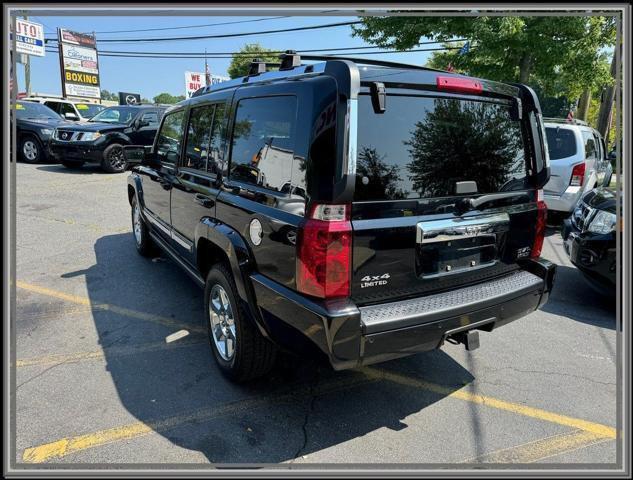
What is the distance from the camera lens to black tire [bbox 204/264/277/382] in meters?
2.99

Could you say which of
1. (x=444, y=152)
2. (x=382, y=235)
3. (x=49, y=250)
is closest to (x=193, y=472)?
(x=382, y=235)

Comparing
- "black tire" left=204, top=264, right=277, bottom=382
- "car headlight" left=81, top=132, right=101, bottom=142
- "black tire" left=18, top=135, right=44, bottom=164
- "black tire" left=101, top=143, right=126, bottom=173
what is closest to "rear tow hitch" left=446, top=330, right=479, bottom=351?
"black tire" left=204, top=264, right=277, bottom=382

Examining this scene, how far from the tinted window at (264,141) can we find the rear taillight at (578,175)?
6396 mm

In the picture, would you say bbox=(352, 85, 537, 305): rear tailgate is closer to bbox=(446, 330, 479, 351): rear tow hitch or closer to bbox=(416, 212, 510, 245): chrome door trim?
bbox=(416, 212, 510, 245): chrome door trim

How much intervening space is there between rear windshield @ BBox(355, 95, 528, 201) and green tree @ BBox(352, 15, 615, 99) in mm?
9480

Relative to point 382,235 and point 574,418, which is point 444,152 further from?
point 574,418

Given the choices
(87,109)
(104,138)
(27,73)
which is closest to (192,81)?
(87,109)

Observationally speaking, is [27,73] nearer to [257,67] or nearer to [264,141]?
[257,67]

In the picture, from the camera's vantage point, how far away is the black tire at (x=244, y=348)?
9.80 ft

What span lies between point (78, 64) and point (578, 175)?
99.3ft

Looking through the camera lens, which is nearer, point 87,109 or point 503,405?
point 503,405

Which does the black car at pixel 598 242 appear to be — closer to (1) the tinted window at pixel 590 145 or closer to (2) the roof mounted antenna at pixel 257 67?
(1) the tinted window at pixel 590 145

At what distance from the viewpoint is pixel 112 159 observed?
507 inches

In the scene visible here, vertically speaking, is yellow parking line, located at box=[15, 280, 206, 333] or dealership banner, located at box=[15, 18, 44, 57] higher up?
dealership banner, located at box=[15, 18, 44, 57]
